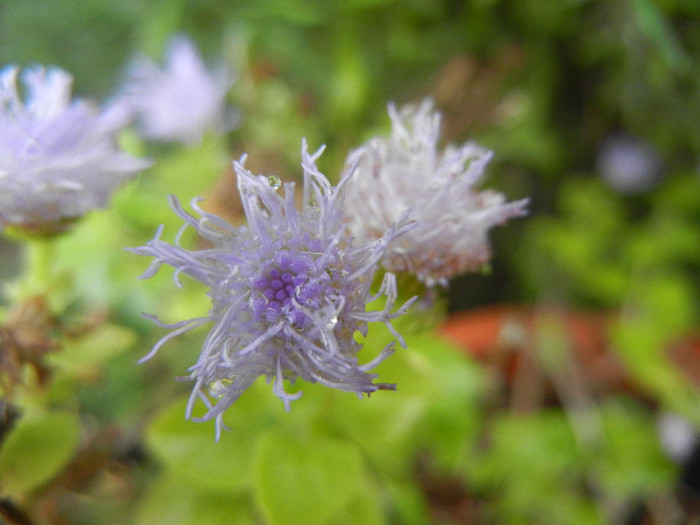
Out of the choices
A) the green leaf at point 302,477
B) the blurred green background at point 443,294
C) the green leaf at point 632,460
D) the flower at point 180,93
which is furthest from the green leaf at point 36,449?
the green leaf at point 632,460

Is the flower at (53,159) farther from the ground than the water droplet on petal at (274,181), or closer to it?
farther from the ground

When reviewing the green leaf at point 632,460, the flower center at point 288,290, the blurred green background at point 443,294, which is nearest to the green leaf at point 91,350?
the blurred green background at point 443,294

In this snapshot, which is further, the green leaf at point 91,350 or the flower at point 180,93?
the flower at point 180,93

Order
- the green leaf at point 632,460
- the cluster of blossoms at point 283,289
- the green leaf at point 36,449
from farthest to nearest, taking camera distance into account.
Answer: the green leaf at point 632,460 < the green leaf at point 36,449 < the cluster of blossoms at point 283,289

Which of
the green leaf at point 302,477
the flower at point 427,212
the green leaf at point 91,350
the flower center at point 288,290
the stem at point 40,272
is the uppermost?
the stem at point 40,272

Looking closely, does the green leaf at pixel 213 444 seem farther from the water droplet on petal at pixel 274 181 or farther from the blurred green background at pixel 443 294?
the water droplet on petal at pixel 274 181

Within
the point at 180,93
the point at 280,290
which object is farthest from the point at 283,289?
the point at 180,93

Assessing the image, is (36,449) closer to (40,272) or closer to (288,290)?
(40,272)

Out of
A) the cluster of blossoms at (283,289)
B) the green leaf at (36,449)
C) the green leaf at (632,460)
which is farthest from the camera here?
the green leaf at (632,460)
